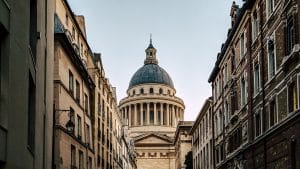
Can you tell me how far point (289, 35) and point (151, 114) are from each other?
486 feet

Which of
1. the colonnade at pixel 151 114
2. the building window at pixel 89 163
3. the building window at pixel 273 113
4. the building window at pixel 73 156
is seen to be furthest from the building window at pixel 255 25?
the colonnade at pixel 151 114

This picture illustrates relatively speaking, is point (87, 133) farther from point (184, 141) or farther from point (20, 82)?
point (184, 141)

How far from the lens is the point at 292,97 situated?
25953 mm

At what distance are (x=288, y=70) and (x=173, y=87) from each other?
508 feet

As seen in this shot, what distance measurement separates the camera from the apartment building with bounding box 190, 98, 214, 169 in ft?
198

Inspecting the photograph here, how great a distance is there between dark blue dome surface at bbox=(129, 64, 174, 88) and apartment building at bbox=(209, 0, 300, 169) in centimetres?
12733

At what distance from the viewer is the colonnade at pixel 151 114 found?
171 m

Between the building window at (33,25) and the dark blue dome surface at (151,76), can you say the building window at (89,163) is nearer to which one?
the building window at (33,25)

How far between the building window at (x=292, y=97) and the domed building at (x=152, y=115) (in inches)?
5270

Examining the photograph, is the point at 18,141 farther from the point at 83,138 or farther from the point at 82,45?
the point at 82,45

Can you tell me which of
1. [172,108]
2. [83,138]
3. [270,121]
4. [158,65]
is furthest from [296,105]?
[158,65]

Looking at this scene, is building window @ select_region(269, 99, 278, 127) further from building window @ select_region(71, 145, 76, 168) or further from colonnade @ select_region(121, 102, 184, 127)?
colonnade @ select_region(121, 102, 184, 127)

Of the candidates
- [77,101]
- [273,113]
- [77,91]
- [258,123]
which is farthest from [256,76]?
[77,91]

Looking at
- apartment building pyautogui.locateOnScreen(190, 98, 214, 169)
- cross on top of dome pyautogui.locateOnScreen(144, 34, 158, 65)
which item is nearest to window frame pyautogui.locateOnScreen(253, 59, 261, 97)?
apartment building pyautogui.locateOnScreen(190, 98, 214, 169)
